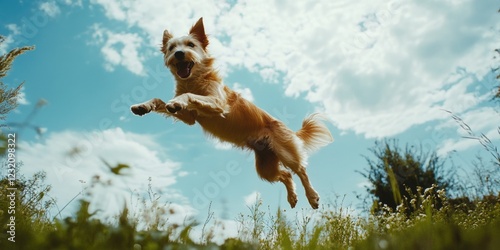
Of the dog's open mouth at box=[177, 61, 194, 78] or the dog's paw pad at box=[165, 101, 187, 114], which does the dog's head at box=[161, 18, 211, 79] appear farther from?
the dog's paw pad at box=[165, 101, 187, 114]

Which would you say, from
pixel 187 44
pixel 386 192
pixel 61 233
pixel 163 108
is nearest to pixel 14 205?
pixel 61 233

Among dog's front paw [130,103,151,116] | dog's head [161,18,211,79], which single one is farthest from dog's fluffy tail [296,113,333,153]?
dog's front paw [130,103,151,116]

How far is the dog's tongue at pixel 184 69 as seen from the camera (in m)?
6.55

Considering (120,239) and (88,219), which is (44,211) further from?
(120,239)

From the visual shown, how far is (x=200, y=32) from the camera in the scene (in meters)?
7.02

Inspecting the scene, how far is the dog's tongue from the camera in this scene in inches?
258

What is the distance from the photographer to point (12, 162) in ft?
11.7

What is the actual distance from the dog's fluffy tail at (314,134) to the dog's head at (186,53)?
6.46ft

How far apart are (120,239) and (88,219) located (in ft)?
0.95

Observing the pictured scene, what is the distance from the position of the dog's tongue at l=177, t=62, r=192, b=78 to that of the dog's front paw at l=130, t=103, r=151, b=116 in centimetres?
114

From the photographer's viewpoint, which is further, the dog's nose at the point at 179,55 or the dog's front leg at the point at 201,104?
the dog's nose at the point at 179,55

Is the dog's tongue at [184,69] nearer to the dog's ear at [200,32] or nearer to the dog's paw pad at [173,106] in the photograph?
the dog's ear at [200,32]

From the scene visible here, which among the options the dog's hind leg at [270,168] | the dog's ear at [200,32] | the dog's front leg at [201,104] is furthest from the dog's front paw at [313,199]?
the dog's ear at [200,32]

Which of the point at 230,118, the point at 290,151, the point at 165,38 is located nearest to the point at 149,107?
the point at 230,118
